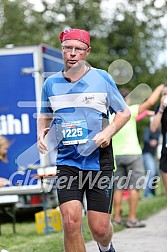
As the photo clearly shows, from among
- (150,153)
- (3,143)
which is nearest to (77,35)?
(3,143)

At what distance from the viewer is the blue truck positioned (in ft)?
39.6

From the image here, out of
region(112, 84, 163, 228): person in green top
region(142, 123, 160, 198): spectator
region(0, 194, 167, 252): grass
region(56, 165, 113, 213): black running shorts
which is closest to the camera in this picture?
region(56, 165, 113, 213): black running shorts

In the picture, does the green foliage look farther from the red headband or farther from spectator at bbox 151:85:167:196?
the red headband

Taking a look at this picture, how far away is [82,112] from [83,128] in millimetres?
141

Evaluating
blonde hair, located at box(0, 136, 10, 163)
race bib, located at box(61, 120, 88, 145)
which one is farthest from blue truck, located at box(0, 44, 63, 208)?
race bib, located at box(61, 120, 88, 145)

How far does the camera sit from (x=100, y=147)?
6.13 metres

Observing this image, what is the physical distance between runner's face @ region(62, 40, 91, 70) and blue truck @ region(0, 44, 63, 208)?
5.84 m

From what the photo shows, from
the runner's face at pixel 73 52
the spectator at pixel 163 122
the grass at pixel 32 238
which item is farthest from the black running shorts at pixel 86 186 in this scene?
the spectator at pixel 163 122

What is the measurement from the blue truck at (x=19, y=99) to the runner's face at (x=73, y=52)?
230 inches

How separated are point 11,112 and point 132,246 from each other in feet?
13.9

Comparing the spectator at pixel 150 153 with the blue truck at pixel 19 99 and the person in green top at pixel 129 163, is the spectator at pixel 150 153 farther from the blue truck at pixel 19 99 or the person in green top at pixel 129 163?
the person in green top at pixel 129 163

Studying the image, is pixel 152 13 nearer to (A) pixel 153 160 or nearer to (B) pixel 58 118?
(A) pixel 153 160

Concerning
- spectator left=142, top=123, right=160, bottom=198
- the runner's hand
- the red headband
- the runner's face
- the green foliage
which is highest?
the green foliage

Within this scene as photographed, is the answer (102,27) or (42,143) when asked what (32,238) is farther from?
(102,27)
